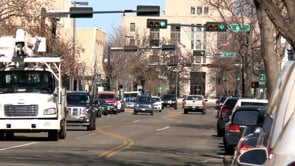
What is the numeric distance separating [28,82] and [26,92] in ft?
1.23

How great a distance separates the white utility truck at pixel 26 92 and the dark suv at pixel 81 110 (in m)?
8.77

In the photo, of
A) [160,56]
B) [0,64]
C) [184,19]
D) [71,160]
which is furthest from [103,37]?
[71,160]

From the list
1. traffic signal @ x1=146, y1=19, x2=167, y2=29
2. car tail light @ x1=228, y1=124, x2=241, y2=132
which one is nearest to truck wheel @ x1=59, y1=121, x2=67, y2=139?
car tail light @ x1=228, y1=124, x2=241, y2=132

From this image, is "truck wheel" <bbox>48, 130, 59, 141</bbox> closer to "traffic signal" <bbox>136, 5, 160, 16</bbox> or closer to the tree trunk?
the tree trunk

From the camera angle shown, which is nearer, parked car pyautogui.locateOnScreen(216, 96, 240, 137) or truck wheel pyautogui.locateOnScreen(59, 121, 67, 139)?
truck wheel pyautogui.locateOnScreen(59, 121, 67, 139)

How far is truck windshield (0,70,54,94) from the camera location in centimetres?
2622

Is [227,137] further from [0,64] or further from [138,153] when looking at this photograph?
[0,64]

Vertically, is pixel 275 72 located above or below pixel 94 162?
above

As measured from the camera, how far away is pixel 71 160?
1933 cm

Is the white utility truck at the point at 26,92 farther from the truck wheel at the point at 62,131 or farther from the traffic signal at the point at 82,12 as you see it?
the traffic signal at the point at 82,12

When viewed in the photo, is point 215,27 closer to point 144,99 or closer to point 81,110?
point 81,110

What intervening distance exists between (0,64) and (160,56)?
98.9 metres

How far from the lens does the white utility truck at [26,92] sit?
25.9 m

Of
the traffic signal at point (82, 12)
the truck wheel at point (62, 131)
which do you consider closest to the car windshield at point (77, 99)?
the traffic signal at point (82, 12)
